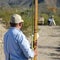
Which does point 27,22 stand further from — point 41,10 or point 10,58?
point 41,10

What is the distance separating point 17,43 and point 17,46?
5 cm

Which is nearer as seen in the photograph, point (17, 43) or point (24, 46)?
point (24, 46)

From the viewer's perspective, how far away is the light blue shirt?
21.2ft

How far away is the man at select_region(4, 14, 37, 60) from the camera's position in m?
6.46

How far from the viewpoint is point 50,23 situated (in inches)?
1608

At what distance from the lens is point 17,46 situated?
6539 mm

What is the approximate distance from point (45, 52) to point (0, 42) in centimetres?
221

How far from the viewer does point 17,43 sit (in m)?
6.52

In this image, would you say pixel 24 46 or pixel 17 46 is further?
pixel 17 46

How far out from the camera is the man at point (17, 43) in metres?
6.46

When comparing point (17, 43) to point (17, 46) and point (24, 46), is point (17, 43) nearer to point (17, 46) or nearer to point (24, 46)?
point (17, 46)

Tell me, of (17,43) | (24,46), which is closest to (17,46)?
(17,43)

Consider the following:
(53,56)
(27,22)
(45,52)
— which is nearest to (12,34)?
(53,56)

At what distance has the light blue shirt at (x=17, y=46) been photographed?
21.2 ft
